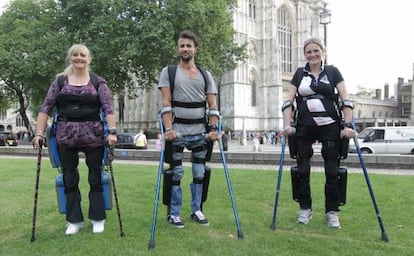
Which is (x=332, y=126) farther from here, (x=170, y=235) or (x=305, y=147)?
(x=170, y=235)

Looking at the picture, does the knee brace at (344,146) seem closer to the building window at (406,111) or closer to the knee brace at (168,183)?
the knee brace at (168,183)

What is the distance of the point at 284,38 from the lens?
2336 inches

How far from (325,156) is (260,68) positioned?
51.1 m

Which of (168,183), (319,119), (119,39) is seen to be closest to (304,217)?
(319,119)

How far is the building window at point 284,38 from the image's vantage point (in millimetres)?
58562

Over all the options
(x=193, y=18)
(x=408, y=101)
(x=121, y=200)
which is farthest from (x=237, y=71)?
(x=408, y=101)

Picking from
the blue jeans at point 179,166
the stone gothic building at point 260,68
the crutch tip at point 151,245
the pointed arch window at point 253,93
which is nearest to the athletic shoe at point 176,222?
the blue jeans at point 179,166

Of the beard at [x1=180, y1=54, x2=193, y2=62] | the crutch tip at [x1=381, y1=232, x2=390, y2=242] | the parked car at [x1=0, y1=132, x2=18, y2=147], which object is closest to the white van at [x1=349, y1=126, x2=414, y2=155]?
the crutch tip at [x1=381, y1=232, x2=390, y2=242]

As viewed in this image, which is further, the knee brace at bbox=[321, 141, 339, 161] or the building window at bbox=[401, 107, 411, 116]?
the building window at bbox=[401, 107, 411, 116]

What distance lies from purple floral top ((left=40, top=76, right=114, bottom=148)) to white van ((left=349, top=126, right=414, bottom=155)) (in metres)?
18.6

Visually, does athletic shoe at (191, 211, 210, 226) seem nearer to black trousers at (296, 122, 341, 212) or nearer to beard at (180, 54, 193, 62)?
black trousers at (296, 122, 341, 212)

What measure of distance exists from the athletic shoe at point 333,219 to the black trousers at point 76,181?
2.59m

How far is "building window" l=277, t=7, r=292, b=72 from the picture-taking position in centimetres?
5856

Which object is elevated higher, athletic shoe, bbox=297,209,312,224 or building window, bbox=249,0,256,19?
building window, bbox=249,0,256,19
